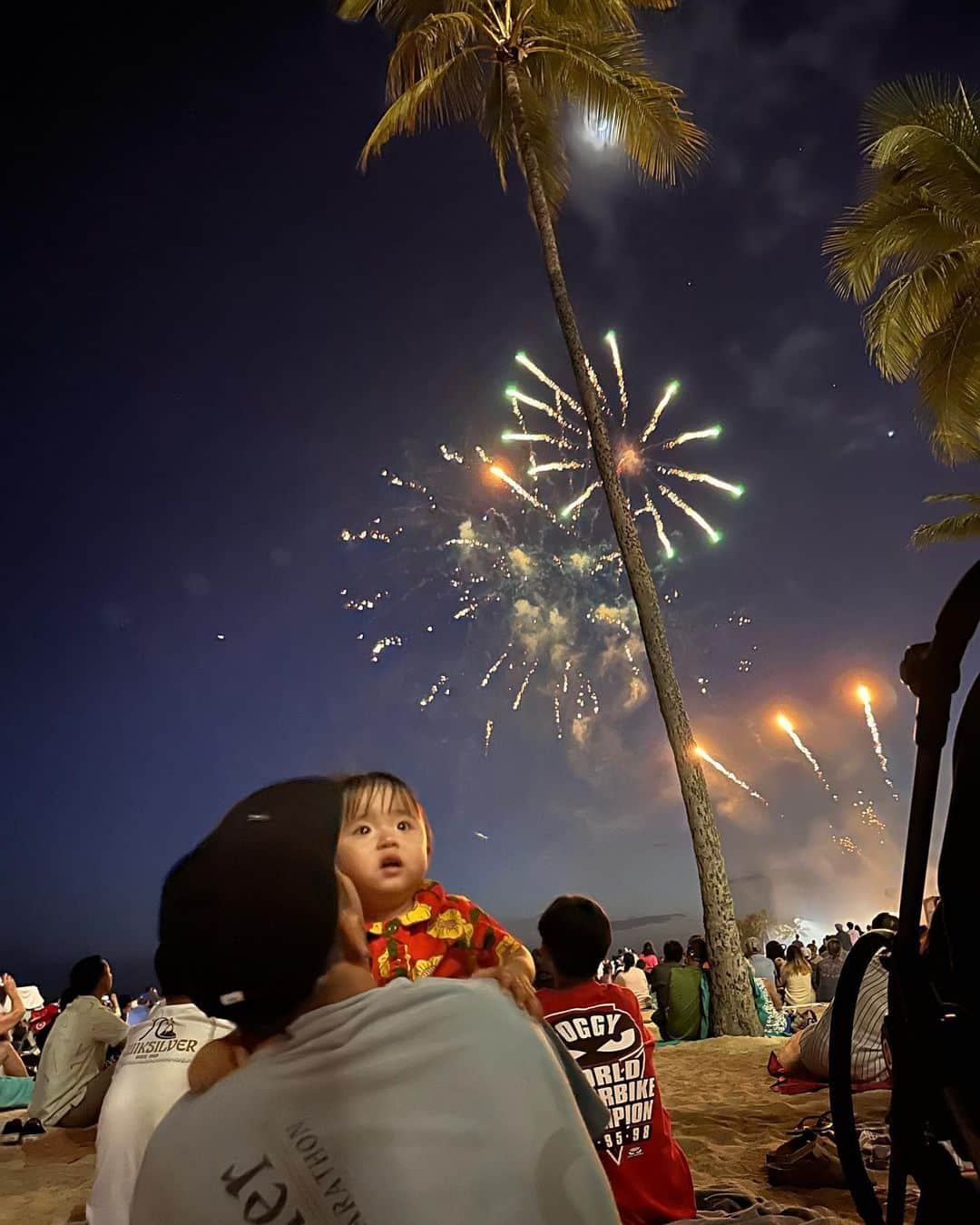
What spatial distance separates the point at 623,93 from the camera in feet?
40.4

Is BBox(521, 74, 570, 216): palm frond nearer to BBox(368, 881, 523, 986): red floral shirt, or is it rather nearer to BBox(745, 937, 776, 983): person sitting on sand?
BBox(745, 937, 776, 983): person sitting on sand

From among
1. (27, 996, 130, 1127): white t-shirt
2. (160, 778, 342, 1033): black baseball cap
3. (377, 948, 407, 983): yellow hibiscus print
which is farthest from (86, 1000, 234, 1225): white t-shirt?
(27, 996, 130, 1127): white t-shirt

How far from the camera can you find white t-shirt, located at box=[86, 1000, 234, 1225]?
224 cm

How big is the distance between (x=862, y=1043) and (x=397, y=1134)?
16.0 ft

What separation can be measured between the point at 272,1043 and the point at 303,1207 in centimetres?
17

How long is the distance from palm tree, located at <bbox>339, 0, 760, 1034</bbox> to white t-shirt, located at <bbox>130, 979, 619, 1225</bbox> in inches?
395

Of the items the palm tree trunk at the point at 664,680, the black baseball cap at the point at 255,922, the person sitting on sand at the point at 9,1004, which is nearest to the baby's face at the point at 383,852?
the black baseball cap at the point at 255,922

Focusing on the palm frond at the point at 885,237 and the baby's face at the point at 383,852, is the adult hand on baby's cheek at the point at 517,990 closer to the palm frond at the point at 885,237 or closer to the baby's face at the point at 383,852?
the baby's face at the point at 383,852

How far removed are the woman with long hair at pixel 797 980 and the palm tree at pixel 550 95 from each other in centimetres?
376

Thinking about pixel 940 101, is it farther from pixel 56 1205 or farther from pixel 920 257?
pixel 56 1205

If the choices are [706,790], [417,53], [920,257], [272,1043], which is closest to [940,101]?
[920,257]

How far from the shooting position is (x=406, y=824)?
2139 mm

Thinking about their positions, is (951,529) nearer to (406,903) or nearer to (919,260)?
(919,260)

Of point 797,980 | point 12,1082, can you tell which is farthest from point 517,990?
point 797,980
